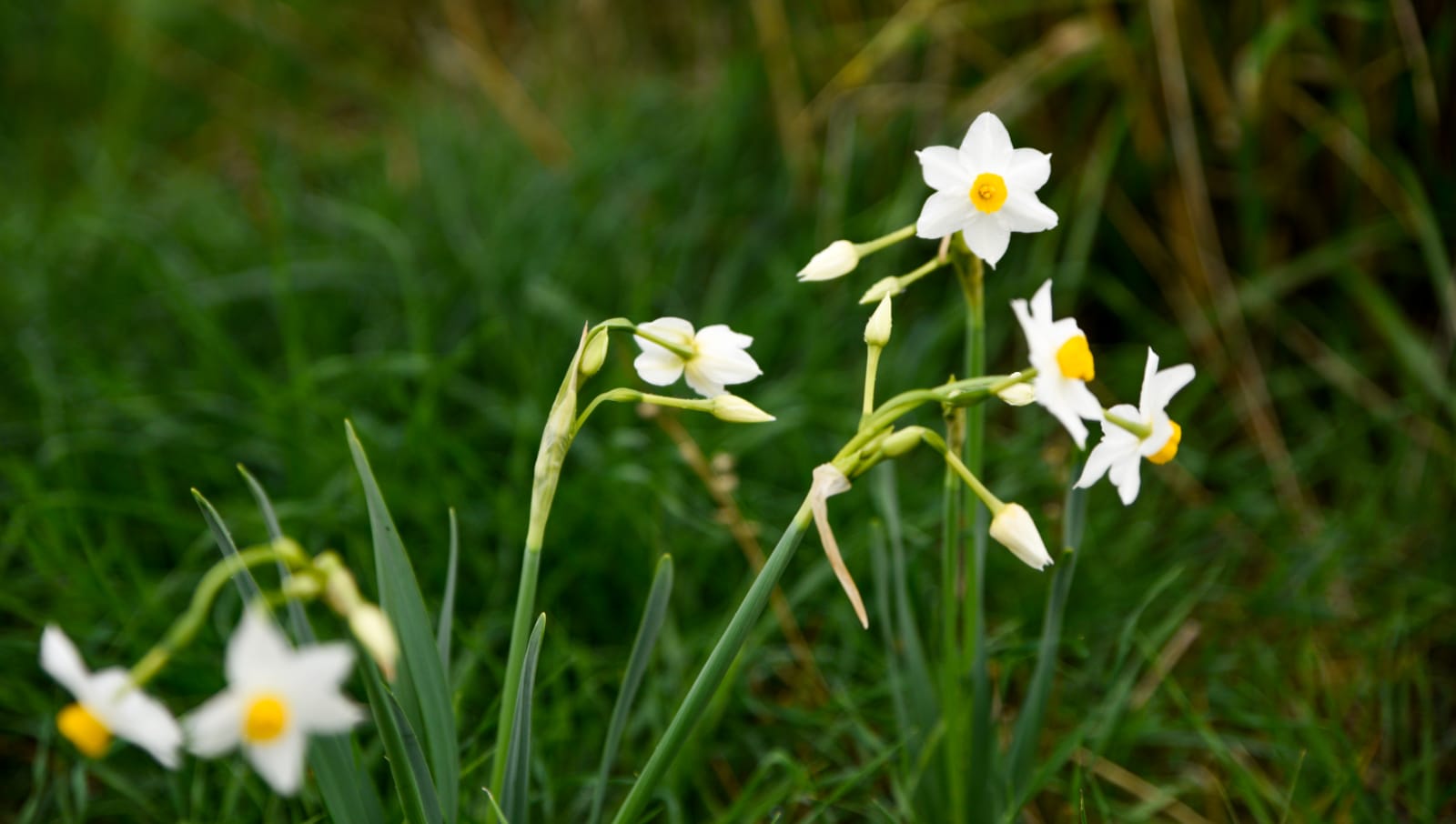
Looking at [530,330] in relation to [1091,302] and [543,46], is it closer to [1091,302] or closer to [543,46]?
[1091,302]

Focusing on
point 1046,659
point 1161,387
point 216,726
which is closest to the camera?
point 216,726

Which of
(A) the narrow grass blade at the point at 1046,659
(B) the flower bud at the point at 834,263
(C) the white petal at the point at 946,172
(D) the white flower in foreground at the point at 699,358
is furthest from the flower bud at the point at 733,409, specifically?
(A) the narrow grass blade at the point at 1046,659

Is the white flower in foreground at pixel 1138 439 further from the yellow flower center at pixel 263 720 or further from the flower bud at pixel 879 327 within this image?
the yellow flower center at pixel 263 720

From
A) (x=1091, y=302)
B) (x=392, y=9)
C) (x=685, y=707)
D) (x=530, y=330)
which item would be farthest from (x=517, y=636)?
(x=392, y=9)

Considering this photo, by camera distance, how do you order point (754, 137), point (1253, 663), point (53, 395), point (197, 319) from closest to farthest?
point (1253, 663) < point (53, 395) < point (197, 319) < point (754, 137)

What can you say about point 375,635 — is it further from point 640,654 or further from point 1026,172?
point 1026,172

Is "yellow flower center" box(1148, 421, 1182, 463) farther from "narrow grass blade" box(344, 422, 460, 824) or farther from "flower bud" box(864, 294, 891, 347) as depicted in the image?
"narrow grass blade" box(344, 422, 460, 824)

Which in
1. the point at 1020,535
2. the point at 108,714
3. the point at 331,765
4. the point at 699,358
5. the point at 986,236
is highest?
the point at 986,236

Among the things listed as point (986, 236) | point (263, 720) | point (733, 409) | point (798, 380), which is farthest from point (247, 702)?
point (798, 380)
